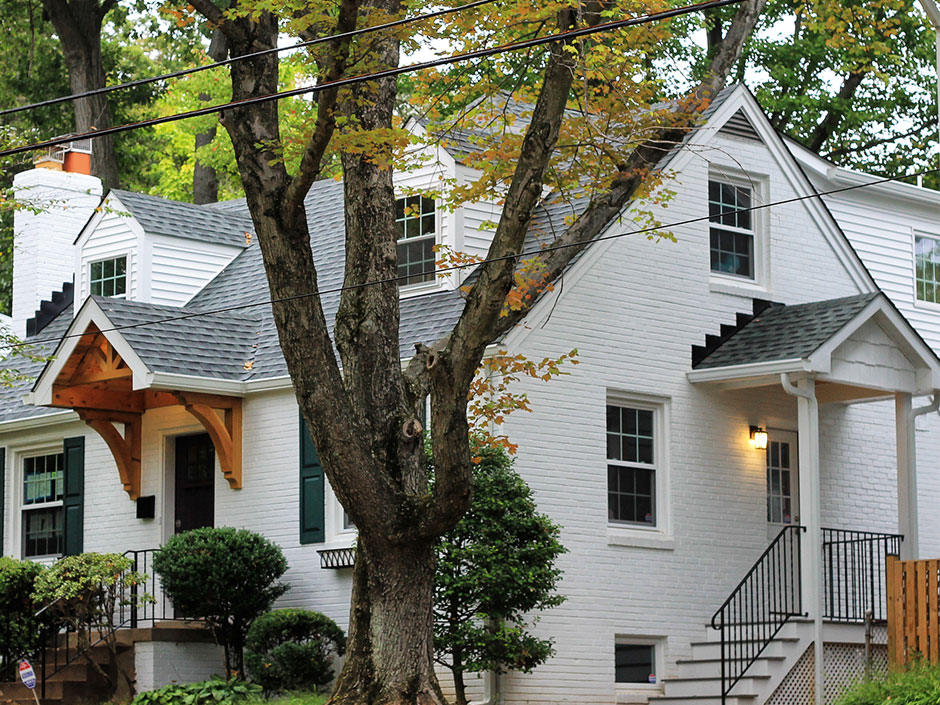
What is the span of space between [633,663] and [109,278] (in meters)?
9.17

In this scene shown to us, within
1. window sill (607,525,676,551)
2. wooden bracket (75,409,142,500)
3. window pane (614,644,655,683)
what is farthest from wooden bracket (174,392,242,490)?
window pane (614,644,655,683)

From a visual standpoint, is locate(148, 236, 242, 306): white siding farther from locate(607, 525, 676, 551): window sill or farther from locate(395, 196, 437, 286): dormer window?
locate(607, 525, 676, 551): window sill

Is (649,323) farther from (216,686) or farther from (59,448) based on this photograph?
(59,448)

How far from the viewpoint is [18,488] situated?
2112 cm

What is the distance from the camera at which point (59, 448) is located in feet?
68.0

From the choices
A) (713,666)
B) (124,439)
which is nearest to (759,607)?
(713,666)

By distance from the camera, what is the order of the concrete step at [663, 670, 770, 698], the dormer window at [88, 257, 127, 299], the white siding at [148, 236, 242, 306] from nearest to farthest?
the concrete step at [663, 670, 770, 698]
the white siding at [148, 236, 242, 306]
the dormer window at [88, 257, 127, 299]

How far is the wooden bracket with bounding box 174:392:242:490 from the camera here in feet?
58.7

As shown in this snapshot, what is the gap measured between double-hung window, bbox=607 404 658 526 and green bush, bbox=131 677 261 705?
4.40 m

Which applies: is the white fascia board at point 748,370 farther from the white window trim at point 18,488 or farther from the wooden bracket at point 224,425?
the white window trim at point 18,488

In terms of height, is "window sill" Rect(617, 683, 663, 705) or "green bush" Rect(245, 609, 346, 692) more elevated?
"green bush" Rect(245, 609, 346, 692)

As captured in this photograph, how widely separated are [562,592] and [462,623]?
1.86 metres

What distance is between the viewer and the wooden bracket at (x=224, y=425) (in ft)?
58.7

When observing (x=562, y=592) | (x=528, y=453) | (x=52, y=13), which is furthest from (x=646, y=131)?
(x=52, y=13)
